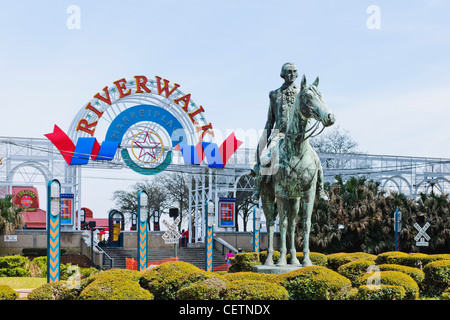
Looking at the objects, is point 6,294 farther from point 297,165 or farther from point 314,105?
point 314,105

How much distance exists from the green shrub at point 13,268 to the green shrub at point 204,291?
1916 centimetres

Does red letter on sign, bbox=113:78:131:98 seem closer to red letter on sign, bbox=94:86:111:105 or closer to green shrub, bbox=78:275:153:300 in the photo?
red letter on sign, bbox=94:86:111:105

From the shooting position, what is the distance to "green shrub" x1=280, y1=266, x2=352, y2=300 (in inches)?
323

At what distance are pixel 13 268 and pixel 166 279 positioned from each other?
62.0 ft

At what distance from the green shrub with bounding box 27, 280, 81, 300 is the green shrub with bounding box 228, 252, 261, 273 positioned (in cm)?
507

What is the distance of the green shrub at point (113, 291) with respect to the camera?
24.8 ft

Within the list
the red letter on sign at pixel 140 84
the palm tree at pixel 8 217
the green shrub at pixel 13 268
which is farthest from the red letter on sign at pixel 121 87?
the green shrub at pixel 13 268

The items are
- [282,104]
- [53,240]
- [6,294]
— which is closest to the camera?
[6,294]

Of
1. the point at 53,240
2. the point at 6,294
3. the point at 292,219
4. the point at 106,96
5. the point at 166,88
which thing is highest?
the point at 166,88

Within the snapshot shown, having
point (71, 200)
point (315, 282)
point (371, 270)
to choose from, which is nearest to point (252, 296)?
point (315, 282)

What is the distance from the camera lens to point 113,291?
25.1 feet

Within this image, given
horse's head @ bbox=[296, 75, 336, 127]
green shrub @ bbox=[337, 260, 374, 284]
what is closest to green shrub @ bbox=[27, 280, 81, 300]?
horse's head @ bbox=[296, 75, 336, 127]

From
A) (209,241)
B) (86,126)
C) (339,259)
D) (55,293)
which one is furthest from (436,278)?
(86,126)

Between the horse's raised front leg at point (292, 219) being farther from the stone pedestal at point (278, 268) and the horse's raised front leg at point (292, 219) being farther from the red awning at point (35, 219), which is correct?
the red awning at point (35, 219)
